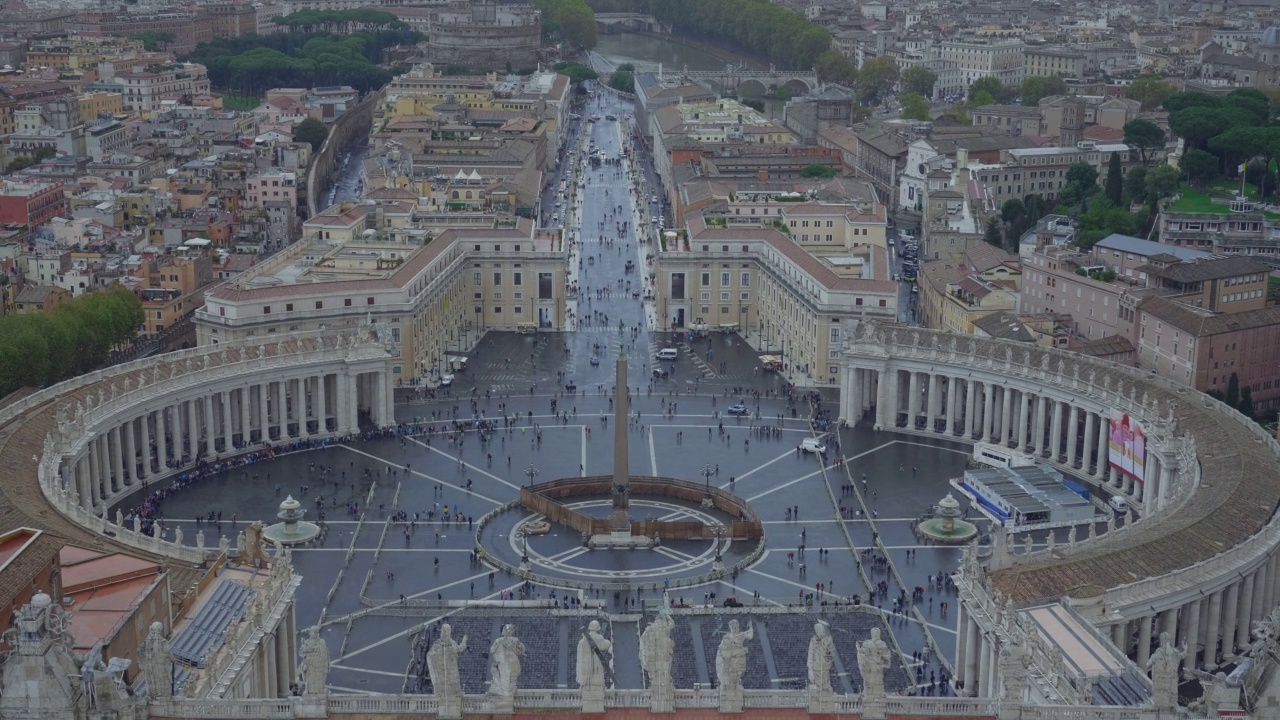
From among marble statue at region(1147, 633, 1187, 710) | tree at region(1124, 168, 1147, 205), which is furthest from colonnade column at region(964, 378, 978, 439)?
marble statue at region(1147, 633, 1187, 710)

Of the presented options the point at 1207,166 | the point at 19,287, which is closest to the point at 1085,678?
the point at 19,287

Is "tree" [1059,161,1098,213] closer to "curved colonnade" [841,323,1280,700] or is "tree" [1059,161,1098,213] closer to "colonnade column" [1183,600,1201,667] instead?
"curved colonnade" [841,323,1280,700]

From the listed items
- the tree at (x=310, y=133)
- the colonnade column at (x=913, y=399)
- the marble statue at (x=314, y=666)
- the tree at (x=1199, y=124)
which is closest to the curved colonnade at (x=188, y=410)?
the colonnade column at (x=913, y=399)

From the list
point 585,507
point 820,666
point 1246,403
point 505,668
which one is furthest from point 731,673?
point 1246,403

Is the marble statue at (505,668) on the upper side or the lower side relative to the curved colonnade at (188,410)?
upper

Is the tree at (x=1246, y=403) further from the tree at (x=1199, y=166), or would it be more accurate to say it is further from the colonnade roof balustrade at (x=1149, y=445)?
the tree at (x=1199, y=166)

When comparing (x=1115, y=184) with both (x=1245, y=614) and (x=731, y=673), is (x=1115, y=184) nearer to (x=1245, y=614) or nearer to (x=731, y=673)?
(x=1245, y=614)

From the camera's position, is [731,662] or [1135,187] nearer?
[731,662]
